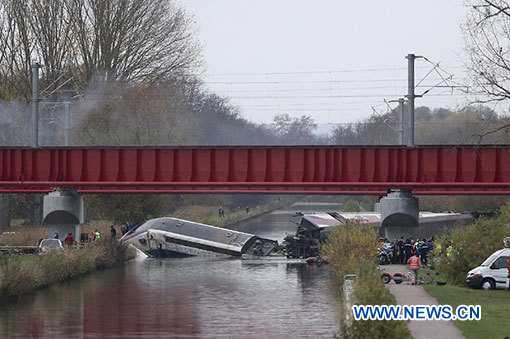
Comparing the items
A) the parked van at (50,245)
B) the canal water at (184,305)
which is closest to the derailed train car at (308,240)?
the canal water at (184,305)

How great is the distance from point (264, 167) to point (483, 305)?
18.9m

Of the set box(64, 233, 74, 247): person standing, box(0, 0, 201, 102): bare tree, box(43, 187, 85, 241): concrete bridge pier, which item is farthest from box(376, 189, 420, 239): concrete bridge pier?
box(0, 0, 201, 102): bare tree

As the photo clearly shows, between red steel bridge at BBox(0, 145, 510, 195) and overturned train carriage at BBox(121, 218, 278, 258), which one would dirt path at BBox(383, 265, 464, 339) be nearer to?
red steel bridge at BBox(0, 145, 510, 195)

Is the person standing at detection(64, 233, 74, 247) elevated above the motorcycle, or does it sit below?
above

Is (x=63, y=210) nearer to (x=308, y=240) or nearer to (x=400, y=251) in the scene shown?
(x=400, y=251)

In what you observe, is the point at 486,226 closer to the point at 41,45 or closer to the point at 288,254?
the point at 288,254

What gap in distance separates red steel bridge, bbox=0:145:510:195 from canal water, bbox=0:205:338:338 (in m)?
4.78

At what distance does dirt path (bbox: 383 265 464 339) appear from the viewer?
2632 centimetres

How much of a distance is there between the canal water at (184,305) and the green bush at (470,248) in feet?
15.7

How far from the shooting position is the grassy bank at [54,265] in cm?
4097

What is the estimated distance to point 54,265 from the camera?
1863 inches

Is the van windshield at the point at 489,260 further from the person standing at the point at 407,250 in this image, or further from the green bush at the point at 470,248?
the person standing at the point at 407,250

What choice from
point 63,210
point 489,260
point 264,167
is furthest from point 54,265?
point 489,260

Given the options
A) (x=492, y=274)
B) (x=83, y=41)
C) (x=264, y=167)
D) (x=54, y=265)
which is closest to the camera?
(x=492, y=274)
